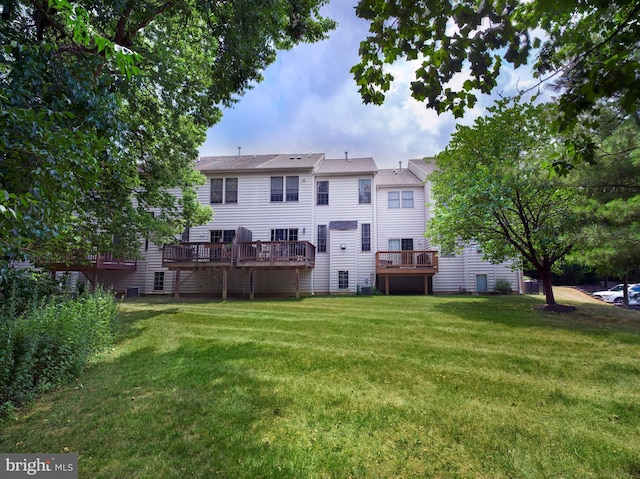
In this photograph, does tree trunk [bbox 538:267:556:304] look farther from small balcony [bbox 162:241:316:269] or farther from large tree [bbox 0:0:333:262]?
large tree [bbox 0:0:333:262]

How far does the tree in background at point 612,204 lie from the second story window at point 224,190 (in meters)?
15.7

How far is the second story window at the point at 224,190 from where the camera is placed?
63.1 ft

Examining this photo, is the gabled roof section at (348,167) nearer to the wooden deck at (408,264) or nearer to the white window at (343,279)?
the wooden deck at (408,264)

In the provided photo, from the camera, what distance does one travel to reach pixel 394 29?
2.88 meters

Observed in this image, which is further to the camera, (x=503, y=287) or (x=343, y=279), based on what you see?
(x=343, y=279)

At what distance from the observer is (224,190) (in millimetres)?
19281

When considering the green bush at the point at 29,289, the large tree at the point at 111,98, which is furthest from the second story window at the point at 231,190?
the green bush at the point at 29,289

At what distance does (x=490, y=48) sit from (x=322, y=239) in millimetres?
16383

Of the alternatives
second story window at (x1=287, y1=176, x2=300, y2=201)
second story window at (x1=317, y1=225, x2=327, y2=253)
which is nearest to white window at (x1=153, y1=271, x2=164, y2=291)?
second story window at (x1=287, y1=176, x2=300, y2=201)

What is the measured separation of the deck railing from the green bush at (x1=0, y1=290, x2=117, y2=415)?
46.0ft

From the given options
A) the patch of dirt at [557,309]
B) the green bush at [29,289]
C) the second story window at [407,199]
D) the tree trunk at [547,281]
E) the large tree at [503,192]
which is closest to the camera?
the green bush at [29,289]

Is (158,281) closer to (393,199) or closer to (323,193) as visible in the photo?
(323,193)

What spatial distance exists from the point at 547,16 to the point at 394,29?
1171 mm

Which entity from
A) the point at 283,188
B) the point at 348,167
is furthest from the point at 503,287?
the point at 283,188
